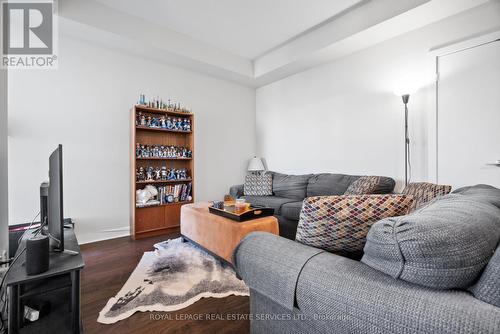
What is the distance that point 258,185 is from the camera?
3848mm

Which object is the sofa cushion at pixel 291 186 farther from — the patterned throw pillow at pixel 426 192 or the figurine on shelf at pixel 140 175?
the figurine on shelf at pixel 140 175

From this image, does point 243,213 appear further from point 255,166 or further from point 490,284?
point 255,166

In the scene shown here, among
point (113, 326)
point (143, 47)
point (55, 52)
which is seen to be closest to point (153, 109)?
point (143, 47)

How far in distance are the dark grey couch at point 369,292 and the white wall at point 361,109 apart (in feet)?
7.47

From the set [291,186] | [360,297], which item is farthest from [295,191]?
[360,297]

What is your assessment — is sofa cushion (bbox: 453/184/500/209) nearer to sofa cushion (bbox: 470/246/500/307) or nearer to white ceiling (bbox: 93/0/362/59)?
sofa cushion (bbox: 470/246/500/307)

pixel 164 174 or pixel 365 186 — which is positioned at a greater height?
pixel 164 174

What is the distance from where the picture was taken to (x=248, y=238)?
1146 millimetres

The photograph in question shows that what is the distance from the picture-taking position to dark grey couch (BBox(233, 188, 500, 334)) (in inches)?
22.8

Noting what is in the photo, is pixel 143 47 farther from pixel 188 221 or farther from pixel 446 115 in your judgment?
pixel 446 115

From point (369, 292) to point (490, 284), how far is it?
0.29 metres

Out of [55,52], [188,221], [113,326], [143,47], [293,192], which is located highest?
[143,47]

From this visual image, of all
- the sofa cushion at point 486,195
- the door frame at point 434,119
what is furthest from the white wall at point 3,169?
the door frame at point 434,119

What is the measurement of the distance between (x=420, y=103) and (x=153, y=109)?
11.1ft
